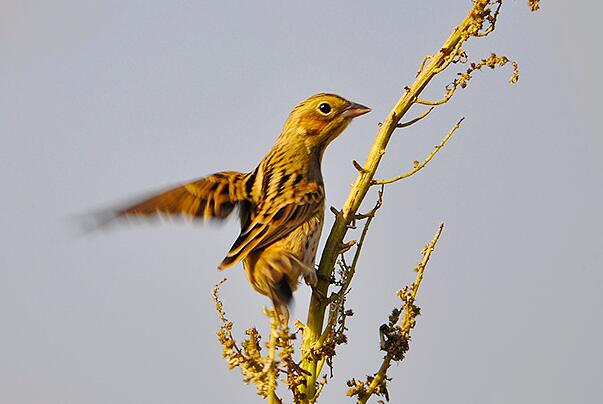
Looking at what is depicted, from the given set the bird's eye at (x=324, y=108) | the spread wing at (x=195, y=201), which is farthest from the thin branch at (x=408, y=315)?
the bird's eye at (x=324, y=108)

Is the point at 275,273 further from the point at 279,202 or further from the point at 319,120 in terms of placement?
the point at 319,120

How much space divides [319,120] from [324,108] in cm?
10

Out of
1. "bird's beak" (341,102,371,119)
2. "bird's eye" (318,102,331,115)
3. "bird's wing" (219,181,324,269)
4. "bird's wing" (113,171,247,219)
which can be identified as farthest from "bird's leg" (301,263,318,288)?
"bird's eye" (318,102,331,115)

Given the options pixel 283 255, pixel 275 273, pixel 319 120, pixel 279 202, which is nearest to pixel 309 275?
pixel 275 273

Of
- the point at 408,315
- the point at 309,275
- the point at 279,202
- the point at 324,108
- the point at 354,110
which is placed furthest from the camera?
the point at 324,108

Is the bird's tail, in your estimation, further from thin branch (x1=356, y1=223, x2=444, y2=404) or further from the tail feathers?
thin branch (x1=356, y1=223, x2=444, y2=404)

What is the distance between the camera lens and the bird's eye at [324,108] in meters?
5.96

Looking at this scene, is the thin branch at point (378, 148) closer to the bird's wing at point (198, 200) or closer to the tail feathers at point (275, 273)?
the tail feathers at point (275, 273)

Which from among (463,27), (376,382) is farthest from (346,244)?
(463,27)

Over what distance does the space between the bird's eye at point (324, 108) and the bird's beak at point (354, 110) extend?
11 centimetres

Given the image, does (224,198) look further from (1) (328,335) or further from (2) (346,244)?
(1) (328,335)

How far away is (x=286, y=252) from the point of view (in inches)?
198

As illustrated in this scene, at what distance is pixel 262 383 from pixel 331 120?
2.96m

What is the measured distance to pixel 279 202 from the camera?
5.36m
